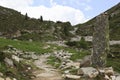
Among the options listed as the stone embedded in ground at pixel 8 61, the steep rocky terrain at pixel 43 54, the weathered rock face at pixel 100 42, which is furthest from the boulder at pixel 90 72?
the stone embedded in ground at pixel 8 61

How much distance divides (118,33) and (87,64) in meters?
139

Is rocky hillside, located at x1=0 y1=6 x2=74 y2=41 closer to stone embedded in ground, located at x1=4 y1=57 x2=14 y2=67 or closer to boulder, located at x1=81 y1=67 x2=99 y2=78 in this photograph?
stone embedded in ground, located at x1=4 y1=57 x2=14 y2=67

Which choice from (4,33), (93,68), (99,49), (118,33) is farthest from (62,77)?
(118,33)

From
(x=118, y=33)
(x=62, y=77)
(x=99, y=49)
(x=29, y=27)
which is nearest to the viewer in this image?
(x=62, y=77)

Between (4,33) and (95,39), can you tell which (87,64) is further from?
(4,33)

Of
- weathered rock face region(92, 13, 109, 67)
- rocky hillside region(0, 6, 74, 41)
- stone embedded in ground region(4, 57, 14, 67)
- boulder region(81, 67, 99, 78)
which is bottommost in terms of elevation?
boulder region(81, 67, 99, 78)

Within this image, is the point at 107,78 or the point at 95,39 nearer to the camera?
the point at 107,78

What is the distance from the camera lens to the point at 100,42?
102 ft

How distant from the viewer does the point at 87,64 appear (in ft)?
103

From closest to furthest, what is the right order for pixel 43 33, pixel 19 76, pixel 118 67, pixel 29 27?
pixel 19 76
pixel 118 67
pixel 43 33
pixel 29 27

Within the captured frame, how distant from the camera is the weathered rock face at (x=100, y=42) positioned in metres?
30.9

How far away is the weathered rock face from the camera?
102 ft

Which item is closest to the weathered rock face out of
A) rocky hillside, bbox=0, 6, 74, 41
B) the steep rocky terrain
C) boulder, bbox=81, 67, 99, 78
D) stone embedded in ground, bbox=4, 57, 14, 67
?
the steep rocky terrain

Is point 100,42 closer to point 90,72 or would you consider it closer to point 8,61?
point 90,72
